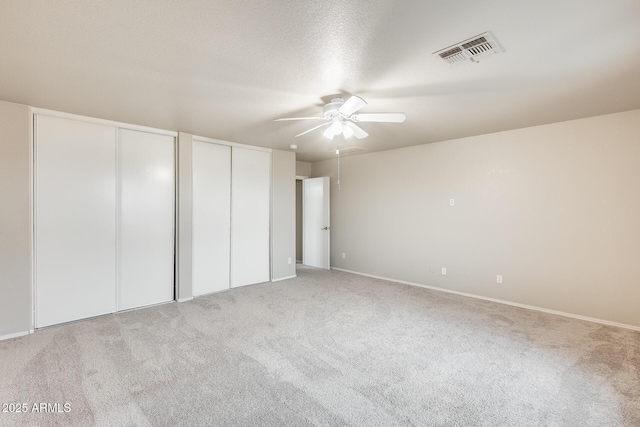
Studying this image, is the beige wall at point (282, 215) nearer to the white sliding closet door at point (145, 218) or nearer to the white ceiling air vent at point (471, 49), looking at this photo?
the white sliding closet door at point (145, 218)

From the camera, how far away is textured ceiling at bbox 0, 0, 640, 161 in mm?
1619

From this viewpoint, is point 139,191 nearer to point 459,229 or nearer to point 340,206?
point 340,206

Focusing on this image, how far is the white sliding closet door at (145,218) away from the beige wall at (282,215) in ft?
5.79

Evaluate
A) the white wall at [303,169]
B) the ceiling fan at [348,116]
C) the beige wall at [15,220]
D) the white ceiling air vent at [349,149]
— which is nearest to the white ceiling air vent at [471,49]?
the ceiling fan at [348,116]

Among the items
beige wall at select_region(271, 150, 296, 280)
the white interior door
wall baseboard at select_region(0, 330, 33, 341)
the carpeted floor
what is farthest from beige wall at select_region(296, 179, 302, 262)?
wall baseboard at select_region(0, 330, 33, 341)

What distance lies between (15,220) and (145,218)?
123cm

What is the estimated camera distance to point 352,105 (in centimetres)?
247

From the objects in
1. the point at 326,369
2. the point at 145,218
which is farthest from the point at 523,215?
the point at 145,218

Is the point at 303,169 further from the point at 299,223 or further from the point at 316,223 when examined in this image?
the point at 299,223

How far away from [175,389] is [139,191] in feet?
9.10

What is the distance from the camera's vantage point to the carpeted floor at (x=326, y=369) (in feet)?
6.12

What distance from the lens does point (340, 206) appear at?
20.8 ft

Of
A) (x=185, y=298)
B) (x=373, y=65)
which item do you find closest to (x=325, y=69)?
(x=373, y=65)

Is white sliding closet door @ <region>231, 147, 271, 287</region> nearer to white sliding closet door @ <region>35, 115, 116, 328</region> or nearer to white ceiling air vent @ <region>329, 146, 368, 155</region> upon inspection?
white ceiling air vent @ <region>329, 146, 368, 155</region>
